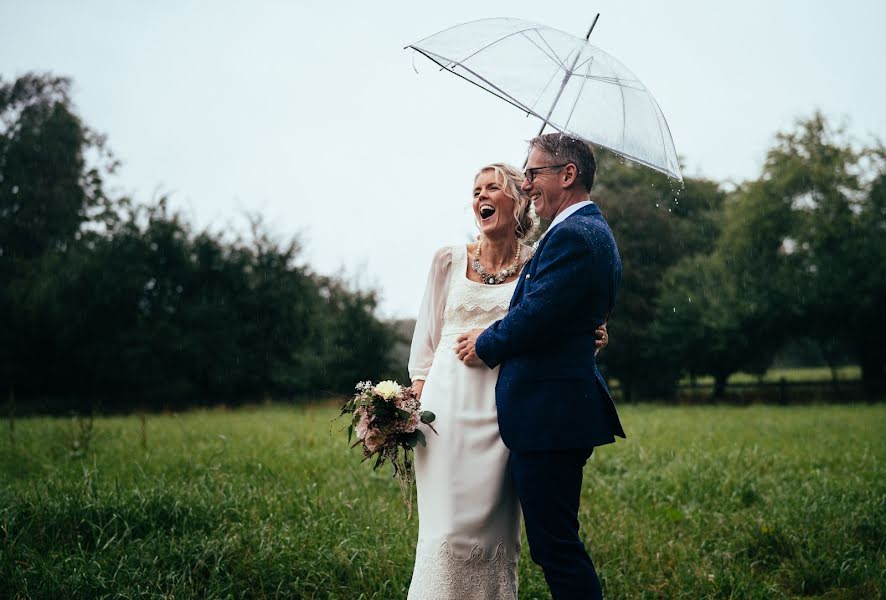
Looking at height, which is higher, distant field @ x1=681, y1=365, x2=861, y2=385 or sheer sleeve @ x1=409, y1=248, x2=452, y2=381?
sheer sleeve @ x1=409, y1=248, x2=452, y2=381

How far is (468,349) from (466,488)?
0.62m

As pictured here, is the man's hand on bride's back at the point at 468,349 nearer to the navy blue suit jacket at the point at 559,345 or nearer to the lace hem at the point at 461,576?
the navy blue suit jacket at the point at 559,345

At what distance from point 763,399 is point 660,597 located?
23.7 meters

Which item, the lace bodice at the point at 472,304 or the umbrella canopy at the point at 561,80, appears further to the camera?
the lace bodice at the point at 472,304

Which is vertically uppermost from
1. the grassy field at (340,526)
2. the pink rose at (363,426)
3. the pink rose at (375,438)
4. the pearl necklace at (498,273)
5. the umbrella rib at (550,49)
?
the umbrella rib at (550,49)

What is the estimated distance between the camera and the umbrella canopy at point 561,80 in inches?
127

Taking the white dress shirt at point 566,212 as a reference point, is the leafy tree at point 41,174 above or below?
above

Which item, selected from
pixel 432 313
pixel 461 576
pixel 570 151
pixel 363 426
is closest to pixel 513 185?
pixel 570 151

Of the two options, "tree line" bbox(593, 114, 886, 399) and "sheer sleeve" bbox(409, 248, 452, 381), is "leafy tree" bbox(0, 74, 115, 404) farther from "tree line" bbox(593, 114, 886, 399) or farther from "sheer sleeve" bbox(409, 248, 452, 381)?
"sheer sleeve" bbox(409, 248, 452, 381)

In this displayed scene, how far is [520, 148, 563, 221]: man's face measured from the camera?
3051 millimetres

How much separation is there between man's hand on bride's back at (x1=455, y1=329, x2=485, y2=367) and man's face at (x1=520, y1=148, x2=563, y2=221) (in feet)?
2.10

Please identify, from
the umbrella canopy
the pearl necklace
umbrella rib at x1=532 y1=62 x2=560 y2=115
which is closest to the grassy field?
the pearl necklace

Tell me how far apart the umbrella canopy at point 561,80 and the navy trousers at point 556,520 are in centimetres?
141

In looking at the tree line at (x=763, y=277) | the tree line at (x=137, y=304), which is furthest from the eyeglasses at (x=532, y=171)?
the tree line at (x=763, y=277)
